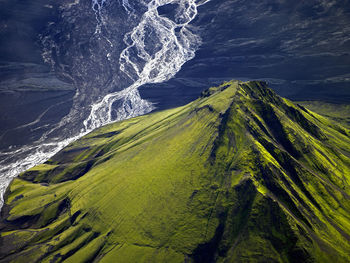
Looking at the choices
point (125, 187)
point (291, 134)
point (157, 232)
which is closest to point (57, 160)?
point (125, 187)

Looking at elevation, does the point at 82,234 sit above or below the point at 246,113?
below

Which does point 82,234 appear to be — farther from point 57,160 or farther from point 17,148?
point 17,148

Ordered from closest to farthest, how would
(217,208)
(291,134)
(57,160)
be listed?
(217,208) → (291,134) → (57,160)

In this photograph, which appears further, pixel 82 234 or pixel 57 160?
pixel 57 160

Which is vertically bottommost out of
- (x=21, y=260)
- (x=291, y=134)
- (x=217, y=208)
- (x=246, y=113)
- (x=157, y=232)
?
(x=21, y=260)

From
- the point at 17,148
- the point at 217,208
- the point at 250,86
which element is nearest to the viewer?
the point at 217,208

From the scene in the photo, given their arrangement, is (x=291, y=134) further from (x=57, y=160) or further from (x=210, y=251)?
(x=57, y=160)
